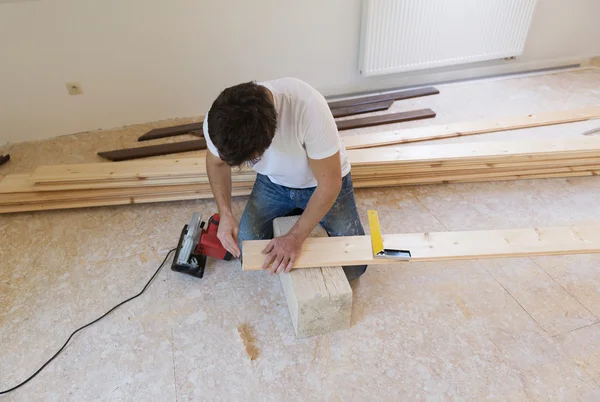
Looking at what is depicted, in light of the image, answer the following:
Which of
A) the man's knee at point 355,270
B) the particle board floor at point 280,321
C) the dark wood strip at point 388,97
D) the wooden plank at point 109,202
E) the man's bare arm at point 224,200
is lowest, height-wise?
the particle board floor at point 280,321

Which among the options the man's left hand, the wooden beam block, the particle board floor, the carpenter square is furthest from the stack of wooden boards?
the wooden beam block

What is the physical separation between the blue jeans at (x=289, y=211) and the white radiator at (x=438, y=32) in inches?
79.3

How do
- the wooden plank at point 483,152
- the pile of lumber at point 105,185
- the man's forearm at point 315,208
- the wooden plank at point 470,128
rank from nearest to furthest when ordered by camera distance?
the man's forearm at point 315,208
the pile of lumber at point 105,185
the wooden plank at point 483,152
the wooden plank at point 470,128

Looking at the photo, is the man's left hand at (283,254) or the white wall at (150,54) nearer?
the man's left hand at (283,254)

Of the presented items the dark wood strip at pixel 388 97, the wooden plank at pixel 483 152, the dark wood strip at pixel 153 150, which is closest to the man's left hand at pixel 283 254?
the wooden plank at pixel 483 152

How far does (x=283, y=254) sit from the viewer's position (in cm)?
182

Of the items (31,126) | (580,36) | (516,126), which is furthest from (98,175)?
(580,36)

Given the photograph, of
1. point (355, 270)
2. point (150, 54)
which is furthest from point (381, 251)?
point (150, 54)

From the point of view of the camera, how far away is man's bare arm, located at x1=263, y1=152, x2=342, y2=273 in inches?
66.1

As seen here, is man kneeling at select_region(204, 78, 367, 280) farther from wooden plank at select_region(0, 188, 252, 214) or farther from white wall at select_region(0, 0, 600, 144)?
white wall at select_region(0, 0, 600, 144)

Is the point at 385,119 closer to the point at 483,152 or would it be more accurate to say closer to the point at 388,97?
the point at 388,97

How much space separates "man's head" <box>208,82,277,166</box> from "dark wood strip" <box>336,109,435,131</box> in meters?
2.17

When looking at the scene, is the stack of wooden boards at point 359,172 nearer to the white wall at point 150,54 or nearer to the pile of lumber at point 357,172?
the pile of lumber at point 357,172

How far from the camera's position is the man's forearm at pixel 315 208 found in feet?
5.64
